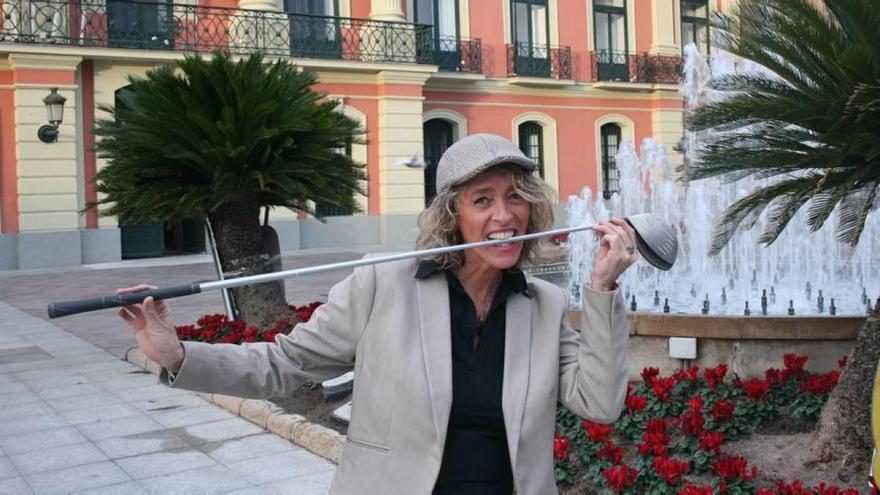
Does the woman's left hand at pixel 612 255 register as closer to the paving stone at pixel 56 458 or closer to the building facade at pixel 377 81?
the paving stone at pixel 56 458

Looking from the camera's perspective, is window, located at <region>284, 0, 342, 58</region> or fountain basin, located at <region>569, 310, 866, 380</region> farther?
window, located at <region>284, 0, 342, 58</region>

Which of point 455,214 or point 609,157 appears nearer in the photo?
point 455,214

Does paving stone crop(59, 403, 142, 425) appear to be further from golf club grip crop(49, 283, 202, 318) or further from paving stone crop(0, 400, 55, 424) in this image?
golf club grip crop(49, 283, 202, 318)

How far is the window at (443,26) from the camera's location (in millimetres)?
24781

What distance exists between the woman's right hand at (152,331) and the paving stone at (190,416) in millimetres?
4283

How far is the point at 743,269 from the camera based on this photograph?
10.1 metres

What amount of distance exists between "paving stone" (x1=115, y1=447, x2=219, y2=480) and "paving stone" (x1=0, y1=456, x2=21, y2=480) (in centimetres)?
54

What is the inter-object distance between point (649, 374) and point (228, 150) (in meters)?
3.89

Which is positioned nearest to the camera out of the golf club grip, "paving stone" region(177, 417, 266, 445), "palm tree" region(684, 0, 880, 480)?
the golf club grip

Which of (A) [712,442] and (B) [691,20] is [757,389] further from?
(B) [691,20]

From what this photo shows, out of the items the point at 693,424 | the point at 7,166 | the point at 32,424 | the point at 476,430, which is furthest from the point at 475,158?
the point at 7,166

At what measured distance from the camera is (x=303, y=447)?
5.49 m

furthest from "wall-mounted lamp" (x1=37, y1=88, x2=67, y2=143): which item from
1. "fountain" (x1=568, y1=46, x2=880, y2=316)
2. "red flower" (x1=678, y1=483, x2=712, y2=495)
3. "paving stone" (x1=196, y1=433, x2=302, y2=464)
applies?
"red flower" (x1=678, y1=483, x2=712, y2=495)

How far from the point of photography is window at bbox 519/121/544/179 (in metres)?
26.6
